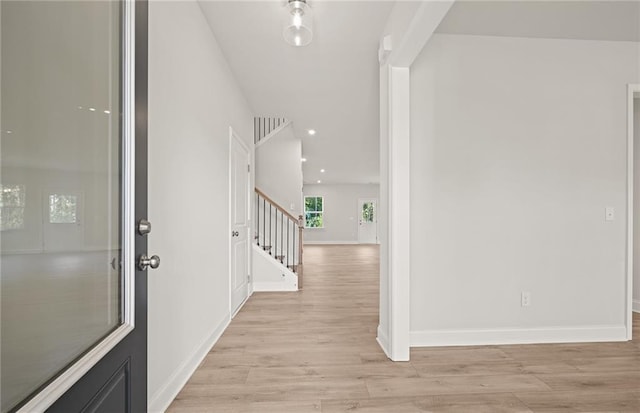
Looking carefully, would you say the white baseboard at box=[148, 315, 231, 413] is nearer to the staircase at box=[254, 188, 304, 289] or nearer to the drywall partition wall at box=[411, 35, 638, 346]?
the drywall partition wall at box=[411, 35, 638, 346]

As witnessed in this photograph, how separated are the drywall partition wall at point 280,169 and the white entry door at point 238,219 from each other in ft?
4.68

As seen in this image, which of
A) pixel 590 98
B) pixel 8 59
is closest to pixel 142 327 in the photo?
pixel 8 59

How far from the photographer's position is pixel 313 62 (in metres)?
2.94

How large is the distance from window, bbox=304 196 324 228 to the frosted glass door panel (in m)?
11.8

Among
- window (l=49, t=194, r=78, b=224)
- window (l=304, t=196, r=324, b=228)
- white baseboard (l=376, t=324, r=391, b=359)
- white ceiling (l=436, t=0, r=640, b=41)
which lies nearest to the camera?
window (l=49, t=194, r=78, b=224)

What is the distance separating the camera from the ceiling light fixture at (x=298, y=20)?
6.50 feet

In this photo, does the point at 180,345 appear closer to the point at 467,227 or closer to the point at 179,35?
the point at 179,35

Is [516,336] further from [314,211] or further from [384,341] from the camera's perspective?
[314,211]

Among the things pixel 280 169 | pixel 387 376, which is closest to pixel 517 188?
pixel 387 376

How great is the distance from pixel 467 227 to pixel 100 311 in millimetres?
2503

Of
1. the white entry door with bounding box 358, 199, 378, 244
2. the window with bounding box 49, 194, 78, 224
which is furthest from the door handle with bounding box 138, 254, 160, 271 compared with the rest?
the white entry door with bounding box 358, 199, 378, 244

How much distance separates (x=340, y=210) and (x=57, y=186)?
12.2 metres

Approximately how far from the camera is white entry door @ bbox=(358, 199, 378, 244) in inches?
505

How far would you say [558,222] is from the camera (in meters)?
2.60
